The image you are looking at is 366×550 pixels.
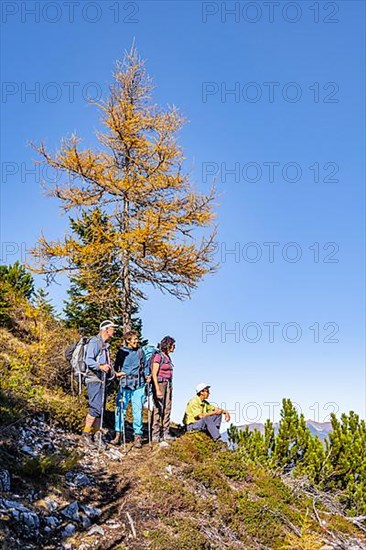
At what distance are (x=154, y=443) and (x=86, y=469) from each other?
2086 millimetres

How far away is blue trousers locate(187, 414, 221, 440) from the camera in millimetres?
11109

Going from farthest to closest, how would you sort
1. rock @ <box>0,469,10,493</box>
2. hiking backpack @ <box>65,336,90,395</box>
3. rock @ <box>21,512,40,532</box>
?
hiking backpack @ <box>65,336,90,395</box> → rock @ <box>0,469,10,493</box> → rock @ <box>21,512,40,532</box>

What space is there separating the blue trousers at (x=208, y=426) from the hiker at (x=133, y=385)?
1355 millimetres

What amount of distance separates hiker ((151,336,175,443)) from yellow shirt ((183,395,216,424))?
28.8 inches

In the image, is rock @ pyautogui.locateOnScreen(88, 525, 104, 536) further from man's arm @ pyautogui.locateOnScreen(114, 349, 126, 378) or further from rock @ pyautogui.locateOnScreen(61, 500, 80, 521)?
man's arm @ pyautogui.locateOnScreen(114, 349, 126, 378)

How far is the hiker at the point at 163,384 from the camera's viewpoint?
1030cm

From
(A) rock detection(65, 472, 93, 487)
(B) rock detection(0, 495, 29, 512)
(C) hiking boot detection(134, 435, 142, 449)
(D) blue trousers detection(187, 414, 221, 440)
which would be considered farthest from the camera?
(D) blue trousers detection(187, 414, 221, 440)

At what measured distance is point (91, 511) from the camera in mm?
Result: 7090

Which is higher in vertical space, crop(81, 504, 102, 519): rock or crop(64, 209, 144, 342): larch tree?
crop(64, 209, 144, 342): larch tree

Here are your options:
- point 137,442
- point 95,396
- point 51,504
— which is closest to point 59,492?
point 51,504

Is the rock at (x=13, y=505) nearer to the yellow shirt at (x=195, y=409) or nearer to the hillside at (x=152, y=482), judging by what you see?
the hillside at (x=152, y=482)

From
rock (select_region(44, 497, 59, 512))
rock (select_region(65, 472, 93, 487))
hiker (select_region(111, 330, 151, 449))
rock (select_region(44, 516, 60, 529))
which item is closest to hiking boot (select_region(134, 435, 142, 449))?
hiker (select_region(111, 330, 151, 449))

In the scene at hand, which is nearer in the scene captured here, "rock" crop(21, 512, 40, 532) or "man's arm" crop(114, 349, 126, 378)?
"rock" crop(21, 512, 40, 532)

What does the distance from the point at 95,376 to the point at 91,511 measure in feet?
9.08
